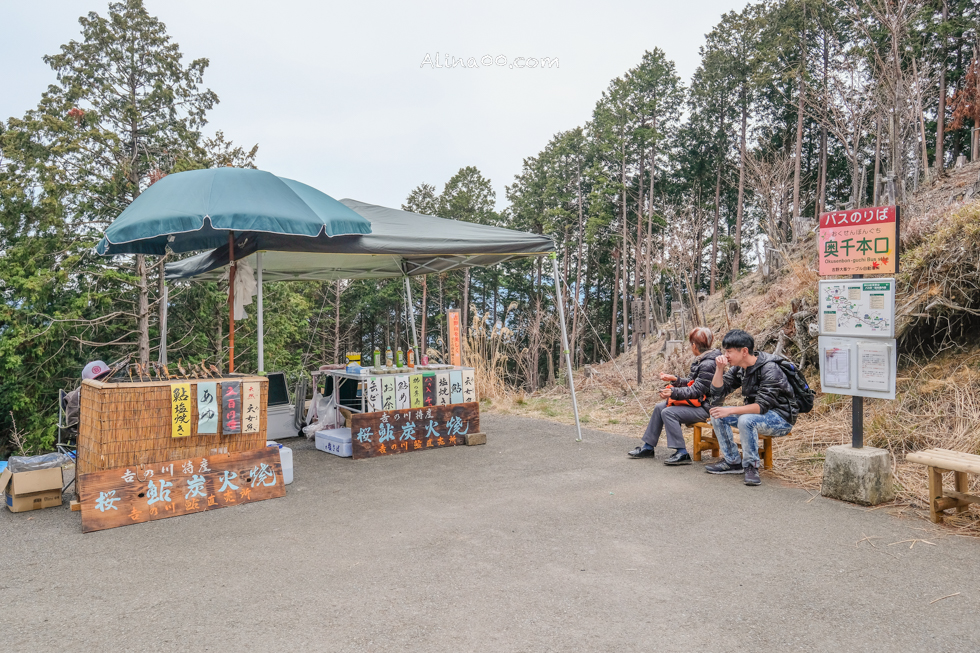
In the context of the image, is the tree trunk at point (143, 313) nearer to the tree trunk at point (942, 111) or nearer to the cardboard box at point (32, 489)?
the cardboard box at point (32, 489)

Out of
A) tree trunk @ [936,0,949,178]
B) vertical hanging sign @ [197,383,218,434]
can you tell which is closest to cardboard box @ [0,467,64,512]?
vertical hanging sign @ [197,383,218,434]

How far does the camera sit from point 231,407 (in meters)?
3.78

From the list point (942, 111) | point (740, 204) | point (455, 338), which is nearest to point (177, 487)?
point (455, 338)

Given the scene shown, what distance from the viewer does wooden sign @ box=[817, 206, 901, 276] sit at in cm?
348

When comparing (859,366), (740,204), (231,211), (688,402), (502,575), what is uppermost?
(740,204)

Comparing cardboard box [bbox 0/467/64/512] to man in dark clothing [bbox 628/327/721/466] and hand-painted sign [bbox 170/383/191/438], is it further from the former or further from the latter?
man in dark clothing [bbox 628/327/721/466]

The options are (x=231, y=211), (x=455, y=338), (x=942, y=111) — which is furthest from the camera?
(x=942, y=111)

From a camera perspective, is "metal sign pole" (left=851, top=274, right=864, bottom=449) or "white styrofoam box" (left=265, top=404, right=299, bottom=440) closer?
"metal sign pole" (left=851, top=274, right=864, bottom=449)

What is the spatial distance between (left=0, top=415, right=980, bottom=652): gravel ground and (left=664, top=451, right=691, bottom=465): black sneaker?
21.8 inches

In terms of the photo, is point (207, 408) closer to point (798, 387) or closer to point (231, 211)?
point (231, 211)

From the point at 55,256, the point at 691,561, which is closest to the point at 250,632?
the point at 691,561

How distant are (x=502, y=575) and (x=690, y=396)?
2.45 metres

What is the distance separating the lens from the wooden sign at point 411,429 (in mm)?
5062

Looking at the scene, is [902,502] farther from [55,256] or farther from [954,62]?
[954,62]
